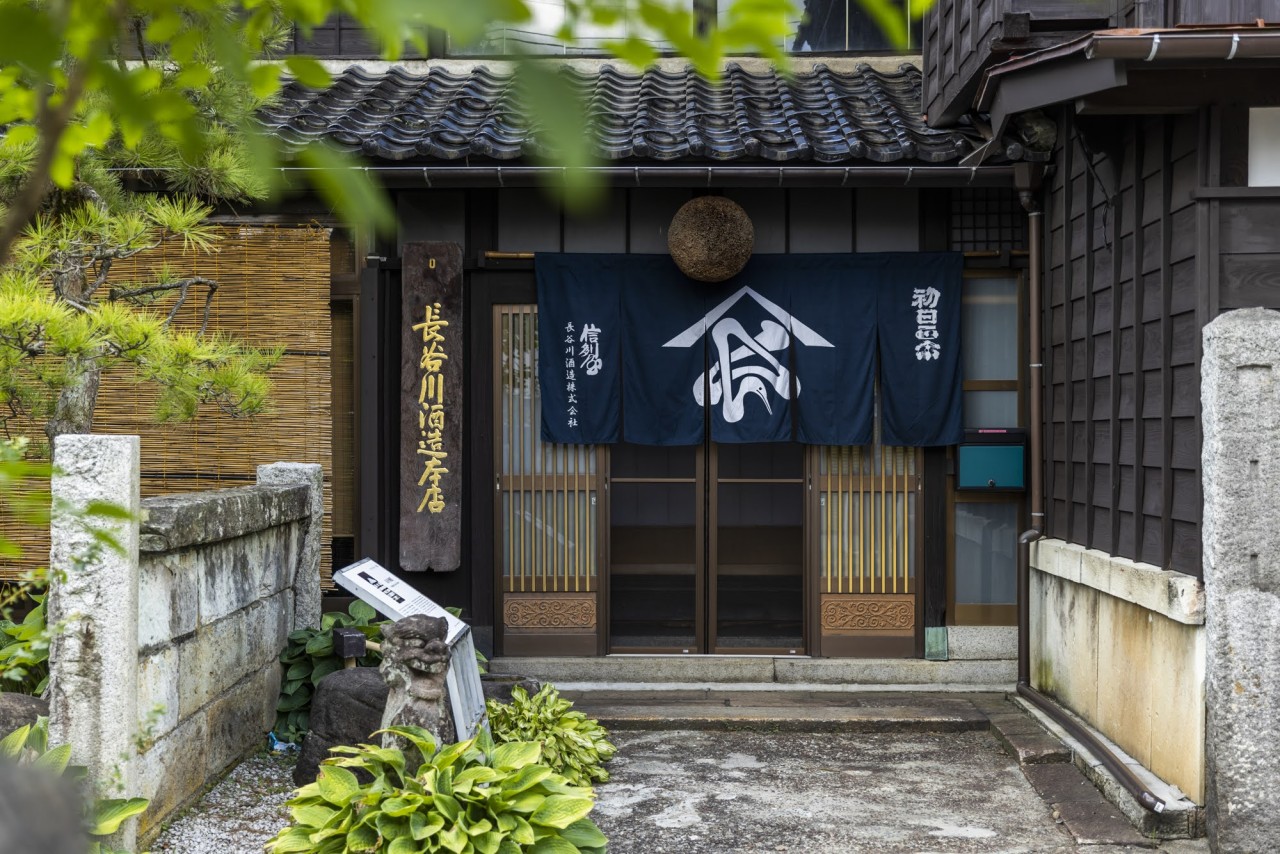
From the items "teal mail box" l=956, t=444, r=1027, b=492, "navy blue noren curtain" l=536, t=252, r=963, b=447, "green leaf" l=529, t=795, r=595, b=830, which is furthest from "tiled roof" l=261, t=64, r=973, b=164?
"green leaf" l=529, t=795, r=595, b=830

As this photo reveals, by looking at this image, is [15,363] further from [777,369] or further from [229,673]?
[777,369]

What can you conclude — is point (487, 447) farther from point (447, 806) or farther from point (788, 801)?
point (447, 806)

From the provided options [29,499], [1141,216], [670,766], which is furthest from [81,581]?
[1141,216]

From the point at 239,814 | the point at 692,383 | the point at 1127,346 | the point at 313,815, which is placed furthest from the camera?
the point at 692,383

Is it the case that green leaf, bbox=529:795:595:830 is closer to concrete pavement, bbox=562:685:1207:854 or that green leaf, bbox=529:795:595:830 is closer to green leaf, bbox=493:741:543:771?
green leaf, bbox=493:741:543:771

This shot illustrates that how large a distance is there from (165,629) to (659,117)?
18.9ft

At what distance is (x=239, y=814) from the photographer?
6.89 metres

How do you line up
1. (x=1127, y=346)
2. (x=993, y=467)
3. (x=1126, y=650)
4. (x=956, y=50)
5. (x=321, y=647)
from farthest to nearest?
(x=993, y=467) < (x=956, y=50) < (x=321, y=647) < (x=1127, y=346) < (x=1126, y=650)

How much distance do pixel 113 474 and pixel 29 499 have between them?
423 centimetres

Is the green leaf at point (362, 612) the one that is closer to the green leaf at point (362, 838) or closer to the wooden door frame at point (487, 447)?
the wooden door frame at point (487, 447)

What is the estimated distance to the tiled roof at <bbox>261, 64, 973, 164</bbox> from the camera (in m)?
9.26

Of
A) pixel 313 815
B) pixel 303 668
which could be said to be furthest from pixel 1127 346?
pixel 303 668

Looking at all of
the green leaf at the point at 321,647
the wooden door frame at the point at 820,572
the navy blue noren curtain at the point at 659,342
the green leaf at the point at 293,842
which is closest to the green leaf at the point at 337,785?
the green leaf at the point at 293,842

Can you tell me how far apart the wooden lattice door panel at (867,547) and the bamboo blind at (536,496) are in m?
1.88
